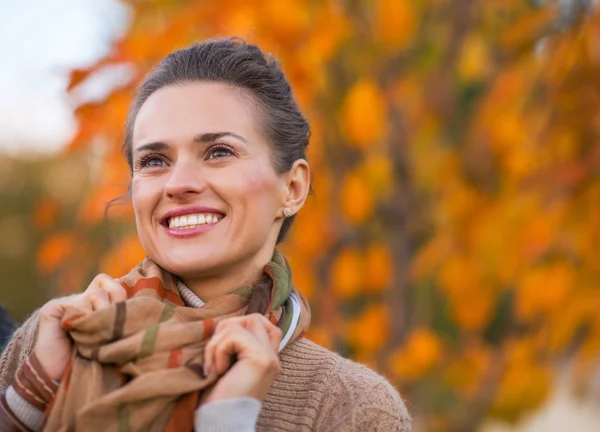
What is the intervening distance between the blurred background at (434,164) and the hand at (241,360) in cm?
160

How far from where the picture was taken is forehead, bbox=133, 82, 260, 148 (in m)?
1.75

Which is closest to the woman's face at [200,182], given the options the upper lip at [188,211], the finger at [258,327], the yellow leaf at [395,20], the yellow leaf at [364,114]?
the upper lip at [188,211]

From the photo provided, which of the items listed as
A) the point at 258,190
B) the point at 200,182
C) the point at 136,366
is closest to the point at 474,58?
the point at 258,190

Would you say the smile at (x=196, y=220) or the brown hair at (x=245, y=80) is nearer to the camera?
the smile at (x=196, y=220)

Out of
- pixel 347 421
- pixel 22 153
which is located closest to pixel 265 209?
pixel 347 421

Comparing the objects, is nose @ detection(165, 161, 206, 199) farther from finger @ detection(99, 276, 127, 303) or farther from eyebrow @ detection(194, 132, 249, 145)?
finger @ detection(99, 276, 127, 303)

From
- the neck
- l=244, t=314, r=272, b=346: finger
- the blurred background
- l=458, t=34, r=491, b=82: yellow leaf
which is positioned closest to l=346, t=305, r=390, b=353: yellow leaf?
the blurred background

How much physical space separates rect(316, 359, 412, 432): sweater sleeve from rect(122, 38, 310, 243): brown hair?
1.33 ft

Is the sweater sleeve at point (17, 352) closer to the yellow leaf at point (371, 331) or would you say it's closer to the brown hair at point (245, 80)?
the brown hair at point (245, 80)

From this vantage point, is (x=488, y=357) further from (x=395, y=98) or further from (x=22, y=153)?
(x=22, y=153)

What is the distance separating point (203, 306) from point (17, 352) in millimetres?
464

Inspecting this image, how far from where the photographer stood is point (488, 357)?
13.2ft

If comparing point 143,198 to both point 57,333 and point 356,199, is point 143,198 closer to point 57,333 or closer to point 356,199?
point 57,333

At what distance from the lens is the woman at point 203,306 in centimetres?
148
